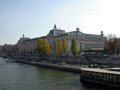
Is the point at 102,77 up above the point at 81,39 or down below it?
below

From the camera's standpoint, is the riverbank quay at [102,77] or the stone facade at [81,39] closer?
the riverbank quay at [102,77]

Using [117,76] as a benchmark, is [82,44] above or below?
above

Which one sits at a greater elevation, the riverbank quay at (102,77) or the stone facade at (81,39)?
Result: the stone facade at (81,39)

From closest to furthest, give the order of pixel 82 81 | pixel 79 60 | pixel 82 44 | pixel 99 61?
pixel 82 81, pixel 99 61, pixel 79 60, pixel 82 44

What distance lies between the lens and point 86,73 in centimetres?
3856

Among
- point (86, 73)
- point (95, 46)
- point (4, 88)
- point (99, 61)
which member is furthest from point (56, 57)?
point (4, 88)

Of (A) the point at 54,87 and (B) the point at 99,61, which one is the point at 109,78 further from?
(B) the point at 99,61

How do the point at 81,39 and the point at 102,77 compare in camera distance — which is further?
the point at 81,39

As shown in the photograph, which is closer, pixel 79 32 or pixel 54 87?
pixel 54 87

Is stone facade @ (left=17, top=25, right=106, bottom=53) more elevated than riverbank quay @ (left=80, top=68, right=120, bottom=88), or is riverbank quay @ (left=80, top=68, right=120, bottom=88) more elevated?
stone facade @ (left=17, top=25, right=106, bottom=53)

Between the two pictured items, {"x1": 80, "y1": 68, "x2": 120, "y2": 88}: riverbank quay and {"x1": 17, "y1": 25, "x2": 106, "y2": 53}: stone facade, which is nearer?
{"x1": 80, "y1": 68, "x2": 120, "y2": 88}: riverbank quay

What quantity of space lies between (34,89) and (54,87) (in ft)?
11.9

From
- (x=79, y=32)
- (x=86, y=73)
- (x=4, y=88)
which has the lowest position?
(x=4, y=88)

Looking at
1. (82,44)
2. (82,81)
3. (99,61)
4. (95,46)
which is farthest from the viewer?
(95,46)
